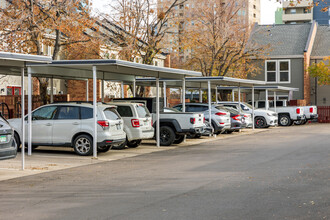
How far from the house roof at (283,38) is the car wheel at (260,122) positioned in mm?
14875

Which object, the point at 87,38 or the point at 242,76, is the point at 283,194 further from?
the point at 242,76

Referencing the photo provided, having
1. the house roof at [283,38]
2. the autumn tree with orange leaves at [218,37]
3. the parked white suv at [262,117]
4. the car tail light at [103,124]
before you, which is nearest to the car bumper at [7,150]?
the car tail light at [103,124]

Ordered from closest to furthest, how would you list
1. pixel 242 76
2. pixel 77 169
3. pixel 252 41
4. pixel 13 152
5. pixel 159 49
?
pixel 13 152, pixel 77 169, pixel 159 49, pixel 242 76, pixel 252 41

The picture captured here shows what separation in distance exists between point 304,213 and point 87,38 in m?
19.0

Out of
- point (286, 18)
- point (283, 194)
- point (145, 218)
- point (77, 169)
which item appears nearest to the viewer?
point (145, 218)

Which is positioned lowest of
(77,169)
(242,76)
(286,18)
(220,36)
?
(77,169)

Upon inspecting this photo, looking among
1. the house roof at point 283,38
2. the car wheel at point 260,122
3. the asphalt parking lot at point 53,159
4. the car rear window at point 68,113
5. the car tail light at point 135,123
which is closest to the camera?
the asphalt parking lot at point 53,159

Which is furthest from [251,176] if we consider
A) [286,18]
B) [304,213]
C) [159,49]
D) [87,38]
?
[286,18]

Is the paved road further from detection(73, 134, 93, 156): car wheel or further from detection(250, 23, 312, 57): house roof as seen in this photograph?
detection(250, 23, 312, 57): house roof

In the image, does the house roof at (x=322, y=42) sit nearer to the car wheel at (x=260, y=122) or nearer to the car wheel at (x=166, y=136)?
the car wheel at (x=260, y=122)

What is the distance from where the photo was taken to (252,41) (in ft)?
161

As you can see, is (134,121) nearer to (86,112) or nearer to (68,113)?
(86,112)

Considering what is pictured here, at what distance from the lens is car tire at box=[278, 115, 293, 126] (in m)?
→ 34.5

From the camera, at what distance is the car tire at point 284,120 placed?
113ft
